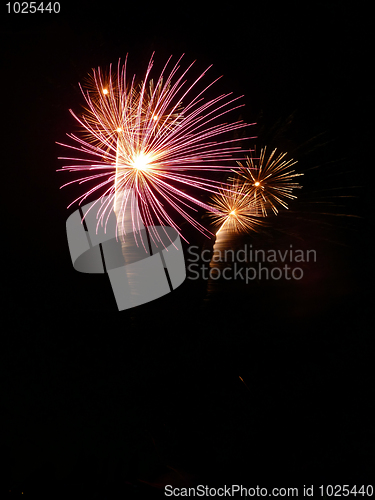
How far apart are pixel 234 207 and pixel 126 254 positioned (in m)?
0.67

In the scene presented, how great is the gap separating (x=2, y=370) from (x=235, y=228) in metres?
1.66

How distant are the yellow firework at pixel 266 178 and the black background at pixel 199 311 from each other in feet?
0.34

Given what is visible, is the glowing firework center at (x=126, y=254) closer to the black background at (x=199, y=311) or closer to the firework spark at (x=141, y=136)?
the firework spark at (x=141, y=136)

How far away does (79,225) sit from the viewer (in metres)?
1.29

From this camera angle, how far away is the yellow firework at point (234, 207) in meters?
1.45

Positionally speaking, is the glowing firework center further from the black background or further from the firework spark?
the black background

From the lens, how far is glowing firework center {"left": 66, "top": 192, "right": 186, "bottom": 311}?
1279 millimetres

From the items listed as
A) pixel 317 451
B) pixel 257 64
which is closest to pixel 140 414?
pixel 317 451

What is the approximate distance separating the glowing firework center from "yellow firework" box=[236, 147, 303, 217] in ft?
1.70

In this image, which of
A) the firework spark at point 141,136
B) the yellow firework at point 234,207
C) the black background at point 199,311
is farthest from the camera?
the yellow firework at point 234,207

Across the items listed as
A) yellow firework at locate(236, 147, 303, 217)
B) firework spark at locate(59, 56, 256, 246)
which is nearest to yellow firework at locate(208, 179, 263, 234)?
yellow firework at locate(236, 147, 303, 217)

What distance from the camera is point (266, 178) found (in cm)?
144

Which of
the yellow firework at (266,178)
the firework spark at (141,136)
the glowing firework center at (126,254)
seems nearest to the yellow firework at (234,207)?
the yellow firework at (266,178)

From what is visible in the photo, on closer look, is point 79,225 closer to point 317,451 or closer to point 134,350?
point 134,350
